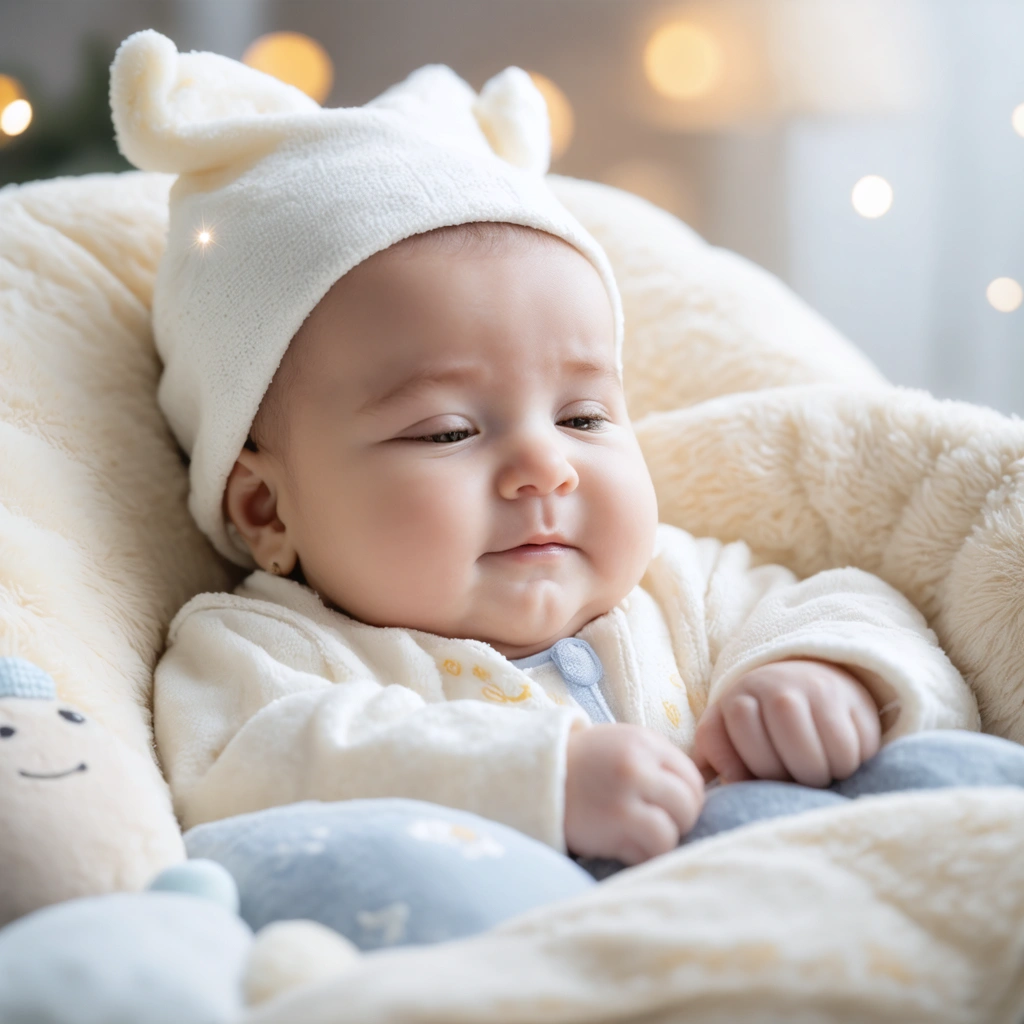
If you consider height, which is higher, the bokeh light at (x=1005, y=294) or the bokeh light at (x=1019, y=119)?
the bokeh light at (x=1019, y=119)

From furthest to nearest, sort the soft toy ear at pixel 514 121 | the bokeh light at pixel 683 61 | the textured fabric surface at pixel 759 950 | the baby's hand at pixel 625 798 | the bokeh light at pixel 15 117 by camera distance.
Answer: the bokeh light at pixel 683 61, the bokeh light at pixel 15 117, the soft toy ear at pixel 514 121, the baby's hand at pixel 625 798, the textured fabric surface at pixel 759 950

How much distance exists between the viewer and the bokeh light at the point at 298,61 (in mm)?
2451

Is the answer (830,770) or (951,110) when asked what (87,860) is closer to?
(830,770)

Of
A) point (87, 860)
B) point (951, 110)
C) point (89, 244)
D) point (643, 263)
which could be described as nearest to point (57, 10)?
point (89, 244)

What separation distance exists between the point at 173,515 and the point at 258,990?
76cm

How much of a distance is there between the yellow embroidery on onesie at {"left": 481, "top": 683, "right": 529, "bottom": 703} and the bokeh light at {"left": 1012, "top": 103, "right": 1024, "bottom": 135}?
75.0 inches

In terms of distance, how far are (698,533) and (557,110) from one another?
1.51m

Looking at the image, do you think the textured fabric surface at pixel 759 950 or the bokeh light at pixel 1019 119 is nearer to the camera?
the textured fabric surface at pixel 759 950

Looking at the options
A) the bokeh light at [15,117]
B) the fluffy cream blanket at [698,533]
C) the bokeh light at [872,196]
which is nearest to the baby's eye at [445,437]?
the fluffy cream blanket at [698,533]

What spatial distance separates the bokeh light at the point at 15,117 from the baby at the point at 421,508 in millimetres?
841

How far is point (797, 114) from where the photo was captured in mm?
2594

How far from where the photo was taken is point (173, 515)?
1230 millimetres

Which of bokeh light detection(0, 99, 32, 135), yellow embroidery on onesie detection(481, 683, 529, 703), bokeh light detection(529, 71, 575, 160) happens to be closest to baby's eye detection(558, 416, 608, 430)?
yellow embroidery on onesie detection(481, 683, 529, 703)

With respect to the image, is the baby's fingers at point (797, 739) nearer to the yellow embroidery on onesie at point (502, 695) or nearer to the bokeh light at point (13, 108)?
the yellow embroidery on onesie at point (502, 695)
